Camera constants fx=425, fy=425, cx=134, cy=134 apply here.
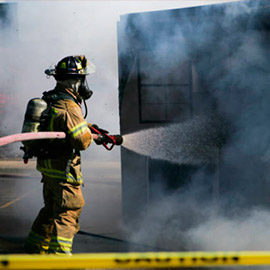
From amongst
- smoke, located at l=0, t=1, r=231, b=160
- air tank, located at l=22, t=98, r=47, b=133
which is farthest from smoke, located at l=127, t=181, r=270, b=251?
smoke, located at l=0, t=1, r=231, b=160

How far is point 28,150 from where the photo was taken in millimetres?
3480

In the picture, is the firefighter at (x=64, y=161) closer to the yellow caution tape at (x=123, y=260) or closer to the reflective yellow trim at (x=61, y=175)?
the reflective yellow trim at (x=61, y=175)

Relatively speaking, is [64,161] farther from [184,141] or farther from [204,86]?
[204,86]

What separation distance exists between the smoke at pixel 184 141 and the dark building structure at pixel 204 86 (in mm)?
45

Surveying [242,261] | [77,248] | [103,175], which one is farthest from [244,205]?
[103,175]

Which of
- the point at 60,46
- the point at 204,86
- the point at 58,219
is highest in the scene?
the point at 60,46

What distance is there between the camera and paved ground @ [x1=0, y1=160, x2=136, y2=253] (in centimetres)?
412

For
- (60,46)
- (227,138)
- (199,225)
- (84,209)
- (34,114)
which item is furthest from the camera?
(60,46)

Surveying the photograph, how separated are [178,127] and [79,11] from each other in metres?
4.18

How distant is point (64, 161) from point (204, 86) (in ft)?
5.28

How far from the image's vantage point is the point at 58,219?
3.36m

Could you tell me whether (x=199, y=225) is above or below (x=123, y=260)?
below

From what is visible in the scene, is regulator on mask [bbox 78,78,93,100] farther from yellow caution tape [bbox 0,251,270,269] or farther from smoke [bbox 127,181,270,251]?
yellow caution tape [bbox 0,251,270,269]

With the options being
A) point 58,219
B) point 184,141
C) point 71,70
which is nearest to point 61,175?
point 58,219
